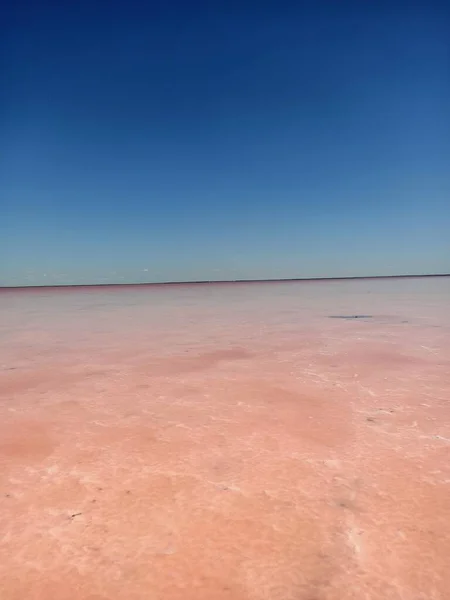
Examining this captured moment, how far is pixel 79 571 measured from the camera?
44.9 inches

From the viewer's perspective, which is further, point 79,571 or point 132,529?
point 132,529

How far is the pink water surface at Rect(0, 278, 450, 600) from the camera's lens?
1109 mm

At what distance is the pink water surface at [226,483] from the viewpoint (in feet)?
3.64

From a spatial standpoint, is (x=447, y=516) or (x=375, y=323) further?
(x=375, y=323)

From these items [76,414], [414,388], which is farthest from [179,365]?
[414,388]

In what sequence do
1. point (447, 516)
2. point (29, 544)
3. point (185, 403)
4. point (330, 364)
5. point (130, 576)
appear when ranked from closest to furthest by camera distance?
point (130, 576) → point (29, 544) → point (447, 516) → point (185, 403) → point (330, 364)

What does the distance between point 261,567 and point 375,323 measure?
20.7 ft

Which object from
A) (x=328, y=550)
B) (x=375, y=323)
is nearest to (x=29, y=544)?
(x=328, y=550)

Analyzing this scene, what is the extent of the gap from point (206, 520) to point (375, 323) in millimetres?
6187

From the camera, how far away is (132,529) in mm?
1317

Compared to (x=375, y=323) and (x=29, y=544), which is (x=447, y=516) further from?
(x=375, y=323)

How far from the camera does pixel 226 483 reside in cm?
161

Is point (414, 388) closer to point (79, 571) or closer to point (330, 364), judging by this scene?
point (330, 364)

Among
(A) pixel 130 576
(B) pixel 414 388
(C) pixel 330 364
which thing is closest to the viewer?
(A) pixel 130 576
